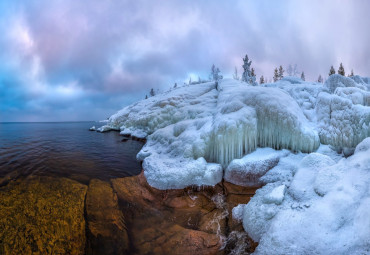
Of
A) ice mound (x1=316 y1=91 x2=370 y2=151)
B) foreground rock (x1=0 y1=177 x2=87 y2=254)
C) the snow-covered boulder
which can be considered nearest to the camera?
foreground rock (x1=0 y1=177 x2=87 y2=254)

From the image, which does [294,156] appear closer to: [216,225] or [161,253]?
[216,225]

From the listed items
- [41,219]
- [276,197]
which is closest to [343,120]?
[276,197]

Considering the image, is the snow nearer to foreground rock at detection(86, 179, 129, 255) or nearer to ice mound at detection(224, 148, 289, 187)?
ice mound at detection(224, 148, 289, 187)

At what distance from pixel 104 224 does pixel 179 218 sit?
2.08 m

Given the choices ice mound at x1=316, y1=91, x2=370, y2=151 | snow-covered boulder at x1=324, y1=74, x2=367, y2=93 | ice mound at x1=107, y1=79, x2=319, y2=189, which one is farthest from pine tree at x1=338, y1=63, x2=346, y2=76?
ice mound at x1=107, y1=79, x2=319, y2=189

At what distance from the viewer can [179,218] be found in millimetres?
4992

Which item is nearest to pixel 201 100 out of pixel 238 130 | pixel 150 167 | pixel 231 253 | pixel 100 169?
pixel 238 130

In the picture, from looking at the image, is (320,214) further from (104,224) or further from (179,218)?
(104,224)

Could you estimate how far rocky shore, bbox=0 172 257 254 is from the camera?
374cm

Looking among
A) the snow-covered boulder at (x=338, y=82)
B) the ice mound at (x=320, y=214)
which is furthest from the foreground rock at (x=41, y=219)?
the snow-covered boulder at (x=338, y=82)

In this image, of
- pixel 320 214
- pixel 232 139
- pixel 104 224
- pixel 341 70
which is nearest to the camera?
pixel 320 214

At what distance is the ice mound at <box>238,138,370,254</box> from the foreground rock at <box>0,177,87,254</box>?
4.21m

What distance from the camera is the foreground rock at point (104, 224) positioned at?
12.6 feet

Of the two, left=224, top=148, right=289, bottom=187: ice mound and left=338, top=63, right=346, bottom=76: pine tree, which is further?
left=338, top=63, right=346, bottom=76: pine tree
